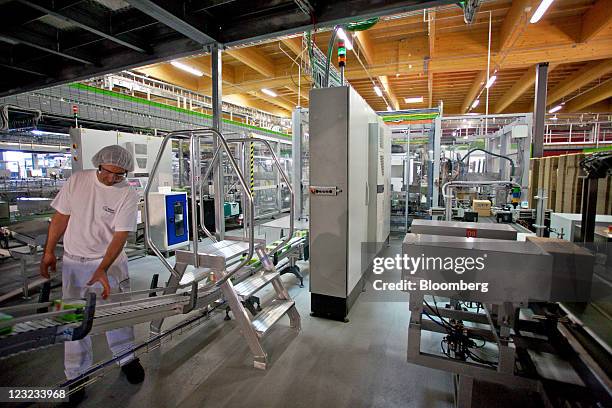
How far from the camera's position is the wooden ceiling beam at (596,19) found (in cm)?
407

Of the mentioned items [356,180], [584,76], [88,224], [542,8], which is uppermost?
[584,76]

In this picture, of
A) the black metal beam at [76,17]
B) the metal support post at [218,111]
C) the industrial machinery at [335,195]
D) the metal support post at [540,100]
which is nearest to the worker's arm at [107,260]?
the metal support post at [218,111]

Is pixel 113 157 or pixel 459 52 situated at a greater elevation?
pixel 459 52

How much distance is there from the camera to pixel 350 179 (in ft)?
9.55

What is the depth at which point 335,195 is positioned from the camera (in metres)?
2.92

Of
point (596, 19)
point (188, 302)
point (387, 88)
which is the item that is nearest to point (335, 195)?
point (188, 302)

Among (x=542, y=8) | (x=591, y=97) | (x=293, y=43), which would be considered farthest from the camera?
(x=591, y=97)

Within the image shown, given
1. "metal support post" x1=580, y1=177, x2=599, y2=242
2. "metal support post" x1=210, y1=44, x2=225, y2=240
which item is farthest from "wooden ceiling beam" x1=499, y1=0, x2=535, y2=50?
"metal support post" x1=210, y1=44, x2=225, y2=240

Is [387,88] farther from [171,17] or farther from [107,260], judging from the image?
[107,260]

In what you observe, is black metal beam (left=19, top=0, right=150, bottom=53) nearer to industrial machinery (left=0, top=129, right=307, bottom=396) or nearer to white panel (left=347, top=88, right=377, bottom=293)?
industrial machinery (left=0, top=129, right=307, bottom=396)

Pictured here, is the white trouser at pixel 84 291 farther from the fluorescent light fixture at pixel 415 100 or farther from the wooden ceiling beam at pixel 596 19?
the fluorescent light fixture at pixel 415 100

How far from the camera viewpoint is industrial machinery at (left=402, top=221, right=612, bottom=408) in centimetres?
158

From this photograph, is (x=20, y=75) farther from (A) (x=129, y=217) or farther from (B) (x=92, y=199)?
(A) (x=129, y=217)

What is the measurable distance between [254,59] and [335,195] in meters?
4.33
